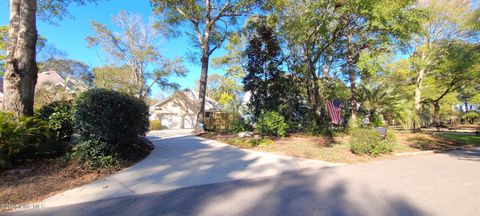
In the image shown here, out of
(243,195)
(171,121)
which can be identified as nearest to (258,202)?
(243,195)

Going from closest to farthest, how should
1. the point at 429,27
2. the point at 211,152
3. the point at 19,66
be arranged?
the point at 19,66 < the point at 211,152 < the point at 429,27

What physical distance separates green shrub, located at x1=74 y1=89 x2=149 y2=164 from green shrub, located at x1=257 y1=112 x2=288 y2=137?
6805mm

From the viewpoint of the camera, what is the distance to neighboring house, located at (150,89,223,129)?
97.2ft

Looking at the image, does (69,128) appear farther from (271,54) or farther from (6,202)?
(271,54)

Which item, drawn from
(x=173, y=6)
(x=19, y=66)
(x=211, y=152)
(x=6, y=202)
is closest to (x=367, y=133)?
(x=211, y=152)

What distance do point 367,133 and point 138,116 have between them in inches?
311

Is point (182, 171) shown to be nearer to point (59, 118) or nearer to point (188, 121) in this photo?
point (59, 118)

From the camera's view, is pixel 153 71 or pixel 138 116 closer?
pixel 138 116

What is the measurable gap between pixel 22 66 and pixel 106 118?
299 cm

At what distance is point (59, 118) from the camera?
664cm

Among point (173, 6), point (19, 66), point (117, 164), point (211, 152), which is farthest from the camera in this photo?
point (173, 6)

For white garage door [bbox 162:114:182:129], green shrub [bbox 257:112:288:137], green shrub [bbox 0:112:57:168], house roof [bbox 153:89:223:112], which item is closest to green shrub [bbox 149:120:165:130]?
white garage door [bbox 162:114:182:129]

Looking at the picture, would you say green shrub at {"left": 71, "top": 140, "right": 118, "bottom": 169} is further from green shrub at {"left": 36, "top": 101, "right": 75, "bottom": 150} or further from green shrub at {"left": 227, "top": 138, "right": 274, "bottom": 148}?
green shrub at {"left": 227, "top": 138, "right": 274, "bottom": 148}

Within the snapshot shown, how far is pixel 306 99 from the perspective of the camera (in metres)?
15.7
